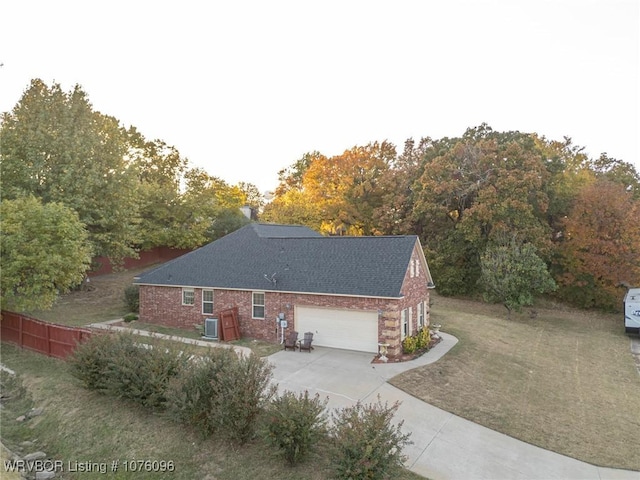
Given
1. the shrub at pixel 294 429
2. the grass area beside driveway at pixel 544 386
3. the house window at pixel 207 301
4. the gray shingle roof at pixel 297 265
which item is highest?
the gray shingle roof at pixel 297 265

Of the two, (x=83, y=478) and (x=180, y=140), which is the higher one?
(x=180, y=140)

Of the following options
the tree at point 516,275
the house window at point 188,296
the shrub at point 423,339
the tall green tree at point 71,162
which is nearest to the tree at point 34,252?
the house window at point 188,296

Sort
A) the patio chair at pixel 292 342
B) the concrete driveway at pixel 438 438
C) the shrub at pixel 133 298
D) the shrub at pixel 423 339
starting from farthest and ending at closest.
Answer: the shrub at pixel 133 298, the shrub at pixel 423 339, the patio chair at pixel 292 342, the concrete driveway at pixel 438 438

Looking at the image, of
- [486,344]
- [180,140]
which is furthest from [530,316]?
[180,140]

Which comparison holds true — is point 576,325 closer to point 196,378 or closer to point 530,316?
point 530,316

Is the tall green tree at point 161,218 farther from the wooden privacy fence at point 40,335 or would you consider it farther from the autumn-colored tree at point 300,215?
the wooden privacy fence at point 40,335
